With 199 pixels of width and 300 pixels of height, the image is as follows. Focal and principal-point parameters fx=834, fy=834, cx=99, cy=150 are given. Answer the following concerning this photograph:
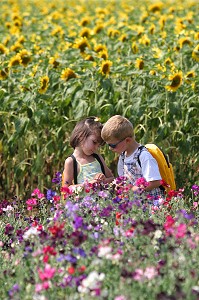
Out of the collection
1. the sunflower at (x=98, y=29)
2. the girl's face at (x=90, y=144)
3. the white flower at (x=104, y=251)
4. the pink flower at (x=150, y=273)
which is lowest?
the pink flower at (x=150, y=273)

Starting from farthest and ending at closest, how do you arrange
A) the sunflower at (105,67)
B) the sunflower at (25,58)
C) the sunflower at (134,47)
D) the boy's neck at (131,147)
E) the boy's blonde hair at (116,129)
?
the sunflower at (134,47) → the sunflower at (25,58) → the sunflower at (105,67) → the boy's neck at (131,147) → the boy's blonde hair at (116,129)

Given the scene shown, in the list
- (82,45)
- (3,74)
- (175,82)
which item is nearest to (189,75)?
(175,82)

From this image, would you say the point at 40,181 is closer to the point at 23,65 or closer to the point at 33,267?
the point at 23,65

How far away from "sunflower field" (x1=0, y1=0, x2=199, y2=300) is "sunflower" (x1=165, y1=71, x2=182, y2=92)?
0.01 metres

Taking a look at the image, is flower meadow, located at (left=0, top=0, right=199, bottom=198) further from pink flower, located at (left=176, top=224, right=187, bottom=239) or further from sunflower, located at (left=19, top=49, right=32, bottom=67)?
pink flower, located at (left=176, top=224, right=187, bottom=239)

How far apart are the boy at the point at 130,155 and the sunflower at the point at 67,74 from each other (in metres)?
1.47

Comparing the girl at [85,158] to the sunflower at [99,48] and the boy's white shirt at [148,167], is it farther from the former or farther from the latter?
the sunflower at [99,48]

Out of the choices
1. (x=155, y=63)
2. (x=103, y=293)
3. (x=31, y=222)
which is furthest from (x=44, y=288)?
(x=155, y=63)

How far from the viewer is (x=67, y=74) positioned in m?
6.58

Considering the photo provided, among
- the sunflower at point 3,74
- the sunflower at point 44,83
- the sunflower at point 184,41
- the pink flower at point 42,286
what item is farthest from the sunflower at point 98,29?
the pink flower at point 42,286

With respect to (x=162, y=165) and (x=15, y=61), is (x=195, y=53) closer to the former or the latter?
(x=15, y=61)

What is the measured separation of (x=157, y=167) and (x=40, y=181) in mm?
1602

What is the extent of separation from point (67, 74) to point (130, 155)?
1.56m

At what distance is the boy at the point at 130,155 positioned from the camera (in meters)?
5.05
